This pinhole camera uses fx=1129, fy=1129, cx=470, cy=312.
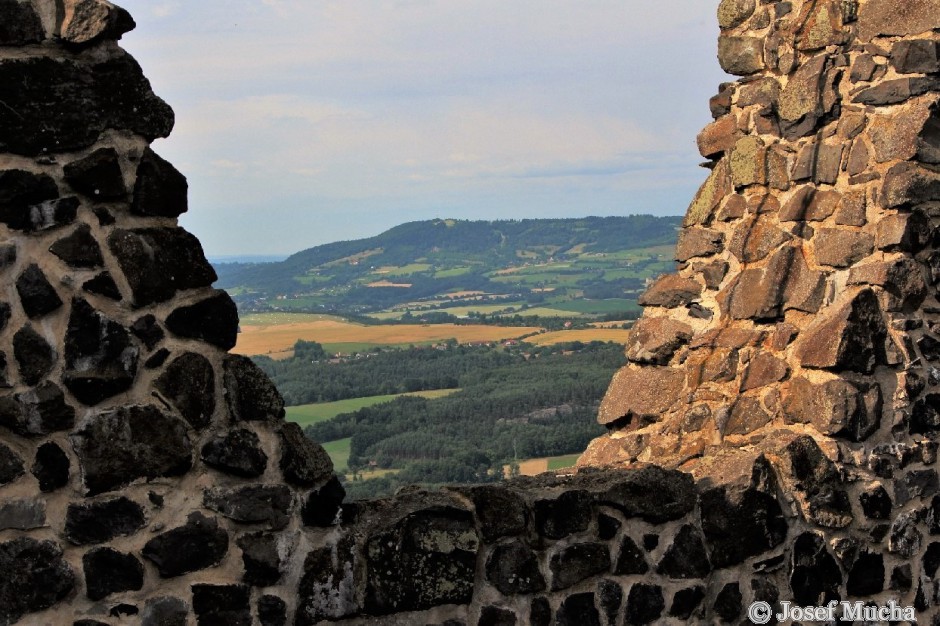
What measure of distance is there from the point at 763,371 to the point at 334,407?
98.3ft

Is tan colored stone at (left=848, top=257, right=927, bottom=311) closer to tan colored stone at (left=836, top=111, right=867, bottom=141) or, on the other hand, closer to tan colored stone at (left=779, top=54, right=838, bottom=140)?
tan colored stone at (left=836, top=111, right=867, bottom=141)

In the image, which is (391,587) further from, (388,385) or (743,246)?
(388,385)

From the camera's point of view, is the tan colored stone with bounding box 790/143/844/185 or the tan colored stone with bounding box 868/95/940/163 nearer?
the tan colored stone with bounding box 868/95/940/163

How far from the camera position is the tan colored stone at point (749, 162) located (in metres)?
6.54

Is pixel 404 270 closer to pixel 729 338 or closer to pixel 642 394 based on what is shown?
pixel 642 394

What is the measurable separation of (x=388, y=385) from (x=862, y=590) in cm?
3459

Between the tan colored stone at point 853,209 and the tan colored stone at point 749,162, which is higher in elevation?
the tan colored stone at point 749,162

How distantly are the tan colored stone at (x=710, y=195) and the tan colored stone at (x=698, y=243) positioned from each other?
0.22 ft

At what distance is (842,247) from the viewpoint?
605 cm

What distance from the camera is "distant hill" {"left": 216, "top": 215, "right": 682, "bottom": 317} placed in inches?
2916

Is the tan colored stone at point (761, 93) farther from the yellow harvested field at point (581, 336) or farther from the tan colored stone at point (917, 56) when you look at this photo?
the yellow harvested field at point (581, 336)

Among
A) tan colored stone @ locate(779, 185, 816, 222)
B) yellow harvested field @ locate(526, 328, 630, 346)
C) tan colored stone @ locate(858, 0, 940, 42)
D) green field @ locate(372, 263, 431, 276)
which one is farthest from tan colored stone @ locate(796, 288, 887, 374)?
green field @ locate(372, 263, 431, 276)

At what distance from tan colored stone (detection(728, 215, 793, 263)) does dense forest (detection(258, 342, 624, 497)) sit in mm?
10862

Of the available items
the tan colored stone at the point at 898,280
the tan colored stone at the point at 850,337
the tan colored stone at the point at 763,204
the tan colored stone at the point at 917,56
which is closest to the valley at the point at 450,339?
the tan colored stone at the point at 850,337
